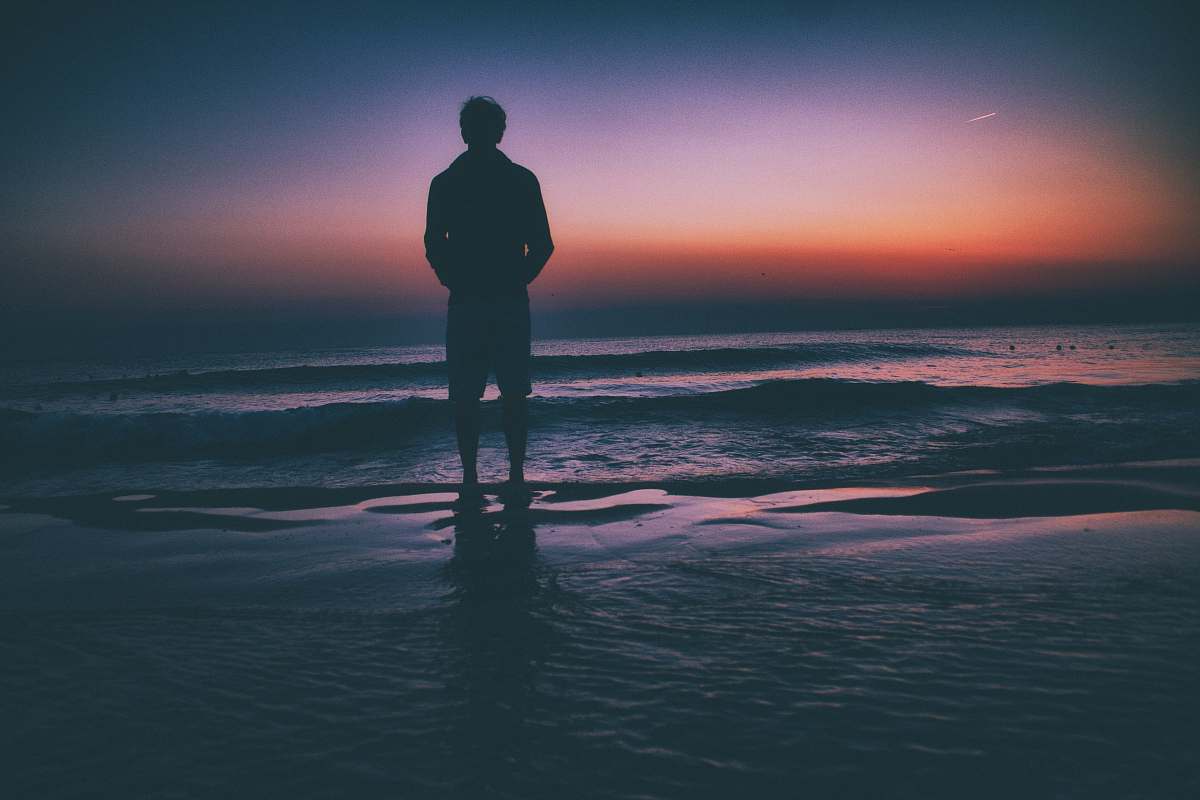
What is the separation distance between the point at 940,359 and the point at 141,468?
2207cm

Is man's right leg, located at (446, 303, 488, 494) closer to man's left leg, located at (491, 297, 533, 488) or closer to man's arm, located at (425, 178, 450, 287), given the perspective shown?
man's left leg, located at (491, 297, 533, 488)

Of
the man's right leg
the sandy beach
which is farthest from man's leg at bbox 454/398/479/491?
the sandy beach

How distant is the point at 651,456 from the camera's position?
18.6 ft

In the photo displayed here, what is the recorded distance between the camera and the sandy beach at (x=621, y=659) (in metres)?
1.08

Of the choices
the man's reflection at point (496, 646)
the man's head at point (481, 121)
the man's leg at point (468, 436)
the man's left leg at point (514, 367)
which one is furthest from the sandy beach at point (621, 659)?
the man's head at point (481, 121)

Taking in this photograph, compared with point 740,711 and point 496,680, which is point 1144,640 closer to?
point 740,711

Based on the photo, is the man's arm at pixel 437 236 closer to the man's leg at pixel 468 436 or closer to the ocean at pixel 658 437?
the man's leg at pixel 468 436

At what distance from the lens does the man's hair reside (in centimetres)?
386

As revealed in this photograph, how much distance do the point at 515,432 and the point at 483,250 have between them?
1150 mm

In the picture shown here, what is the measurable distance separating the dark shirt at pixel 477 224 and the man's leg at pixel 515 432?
68 centimetres

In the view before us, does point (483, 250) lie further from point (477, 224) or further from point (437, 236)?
point (437, 236)

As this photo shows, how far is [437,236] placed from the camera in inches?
155

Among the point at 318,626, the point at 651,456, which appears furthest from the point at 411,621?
the point at 651,456

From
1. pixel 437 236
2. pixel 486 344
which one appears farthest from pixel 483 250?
pixel 486 344
